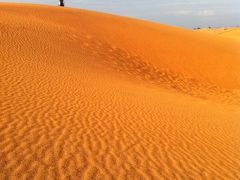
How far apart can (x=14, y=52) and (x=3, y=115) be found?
7703 millimetres

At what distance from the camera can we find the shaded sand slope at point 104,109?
6.36 m

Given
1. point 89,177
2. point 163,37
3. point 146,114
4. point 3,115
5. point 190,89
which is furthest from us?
point 163,37

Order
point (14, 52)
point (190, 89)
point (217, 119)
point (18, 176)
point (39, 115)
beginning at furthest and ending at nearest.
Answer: point (190, 89) → point (14, 52) → point (217, 119) → point (39, 115) → point (18, 176)

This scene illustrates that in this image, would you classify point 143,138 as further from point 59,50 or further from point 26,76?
point 59,50

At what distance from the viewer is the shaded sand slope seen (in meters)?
6.36

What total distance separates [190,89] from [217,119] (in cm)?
705

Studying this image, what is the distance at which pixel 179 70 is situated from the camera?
856 inches

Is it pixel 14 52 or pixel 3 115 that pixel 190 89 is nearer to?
pixel 14 52

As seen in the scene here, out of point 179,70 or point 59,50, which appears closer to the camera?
point 59,50

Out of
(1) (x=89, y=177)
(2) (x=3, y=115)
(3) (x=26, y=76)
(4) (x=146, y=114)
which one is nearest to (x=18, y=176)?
(1) (x=89, y=177)

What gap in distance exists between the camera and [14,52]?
1488 centimetres

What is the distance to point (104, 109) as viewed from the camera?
1025 cm

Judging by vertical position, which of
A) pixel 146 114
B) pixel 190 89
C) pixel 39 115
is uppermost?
pixel 39 115

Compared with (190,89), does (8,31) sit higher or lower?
higher
